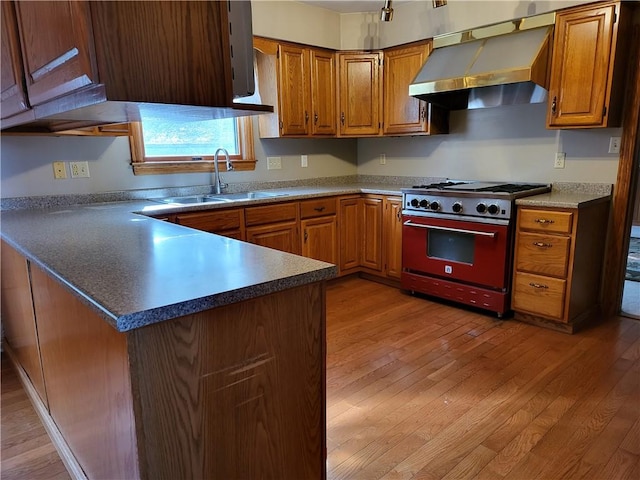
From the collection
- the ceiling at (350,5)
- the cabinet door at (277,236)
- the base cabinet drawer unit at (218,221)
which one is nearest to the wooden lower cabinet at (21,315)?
the base cabinet drawer unit at (218,221)

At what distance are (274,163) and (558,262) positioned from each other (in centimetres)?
246

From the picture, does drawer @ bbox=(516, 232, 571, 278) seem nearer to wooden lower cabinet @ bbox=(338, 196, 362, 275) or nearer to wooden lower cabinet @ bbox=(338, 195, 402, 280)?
wooden lower cabinet @ bbox=(338, 195, 402, 280)

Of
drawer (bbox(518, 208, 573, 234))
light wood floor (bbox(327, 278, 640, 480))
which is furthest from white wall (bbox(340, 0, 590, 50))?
light wood floor (bbox(327, 278, 640, 480))

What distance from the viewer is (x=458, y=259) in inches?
130

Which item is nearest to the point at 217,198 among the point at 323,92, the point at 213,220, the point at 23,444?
the point at 213,220

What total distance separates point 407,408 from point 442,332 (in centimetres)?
96

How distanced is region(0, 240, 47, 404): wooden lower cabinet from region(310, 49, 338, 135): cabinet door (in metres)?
2.54

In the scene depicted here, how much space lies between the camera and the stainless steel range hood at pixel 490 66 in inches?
115

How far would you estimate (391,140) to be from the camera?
4332 millimetres

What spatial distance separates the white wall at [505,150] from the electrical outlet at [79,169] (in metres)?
2.72

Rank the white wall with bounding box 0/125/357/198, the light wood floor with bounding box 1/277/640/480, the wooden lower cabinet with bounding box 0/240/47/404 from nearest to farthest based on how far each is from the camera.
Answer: the light wood floor with bounding box 1/277/640/480
the wooden lower cabinet with bounding box 0/240/47/404
the white wall with bounding box 0/125/357/198

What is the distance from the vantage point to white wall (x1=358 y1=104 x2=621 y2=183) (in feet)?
10.1

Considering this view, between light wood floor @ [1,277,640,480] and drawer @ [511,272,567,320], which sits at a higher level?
drawer @ [511,272,567,320]

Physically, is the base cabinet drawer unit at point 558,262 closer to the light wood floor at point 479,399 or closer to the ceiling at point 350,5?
the light wood floor at point 479,399
